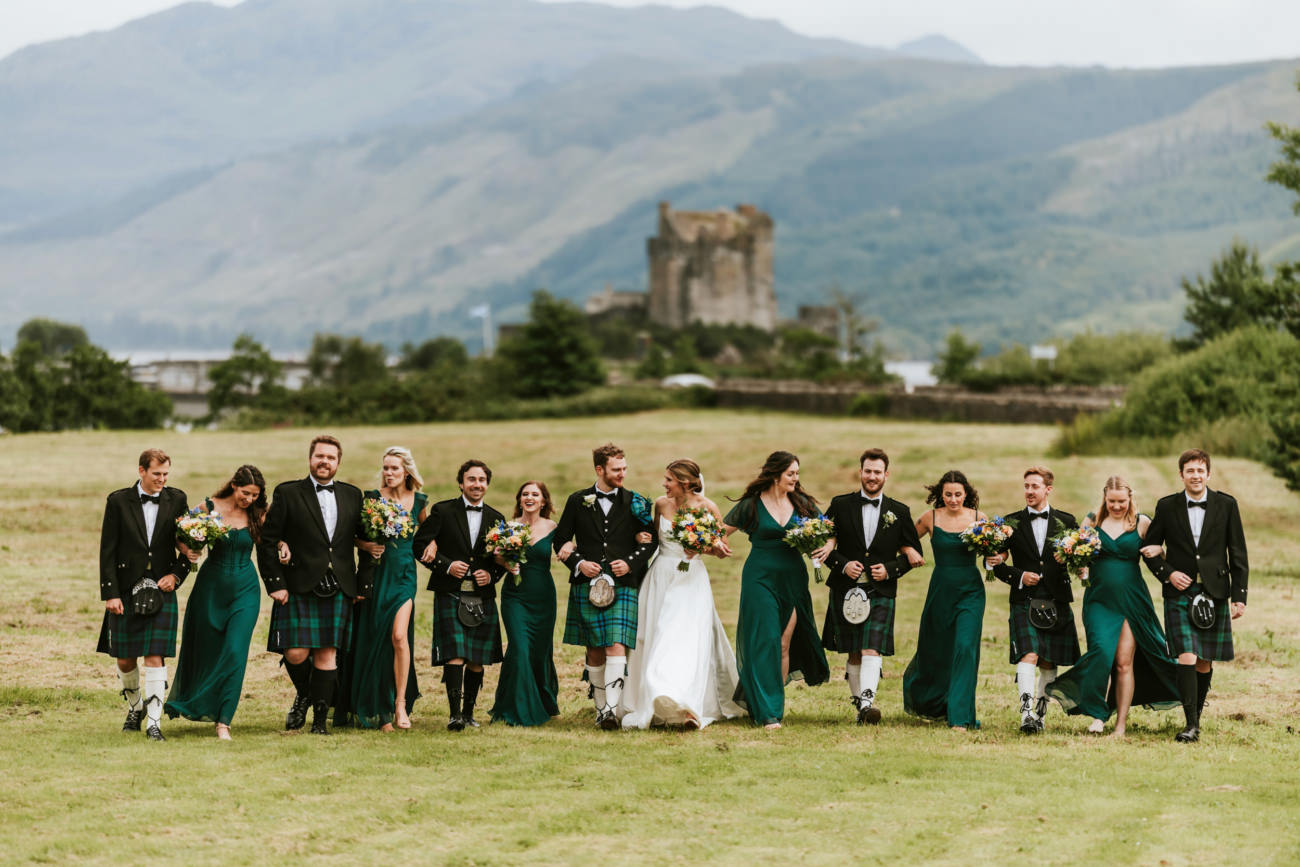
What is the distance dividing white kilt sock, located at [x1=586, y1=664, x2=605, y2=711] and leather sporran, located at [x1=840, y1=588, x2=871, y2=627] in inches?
79.7

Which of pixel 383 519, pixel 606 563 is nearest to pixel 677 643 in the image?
pixel 606 563

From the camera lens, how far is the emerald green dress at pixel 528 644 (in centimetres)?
1273

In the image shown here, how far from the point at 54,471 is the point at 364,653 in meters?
29.3

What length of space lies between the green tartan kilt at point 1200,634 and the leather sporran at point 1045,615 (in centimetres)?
85

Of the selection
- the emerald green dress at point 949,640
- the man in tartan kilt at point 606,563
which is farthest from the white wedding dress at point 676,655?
the emerald green dress at point 949,640

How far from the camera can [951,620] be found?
494 inches

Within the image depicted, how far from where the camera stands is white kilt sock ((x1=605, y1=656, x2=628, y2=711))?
12.6 meters

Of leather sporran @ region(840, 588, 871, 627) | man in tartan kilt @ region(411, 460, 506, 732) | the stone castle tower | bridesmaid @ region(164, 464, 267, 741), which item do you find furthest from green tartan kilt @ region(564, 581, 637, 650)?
the stone castle tower

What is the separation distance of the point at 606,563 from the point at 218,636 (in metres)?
3.03

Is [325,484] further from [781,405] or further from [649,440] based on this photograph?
[781,405]

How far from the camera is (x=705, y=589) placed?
12.9 meters

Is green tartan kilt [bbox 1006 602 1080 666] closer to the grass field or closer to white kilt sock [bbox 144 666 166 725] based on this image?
the grass field

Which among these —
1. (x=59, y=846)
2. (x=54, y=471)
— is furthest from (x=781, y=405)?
(x=59, y=846)

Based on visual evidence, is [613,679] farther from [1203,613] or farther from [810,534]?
[1203,613]
